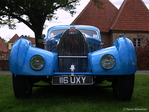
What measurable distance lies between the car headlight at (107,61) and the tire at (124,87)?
1.26 feet

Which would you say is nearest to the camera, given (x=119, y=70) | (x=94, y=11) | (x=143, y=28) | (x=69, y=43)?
(x=119, y=70)

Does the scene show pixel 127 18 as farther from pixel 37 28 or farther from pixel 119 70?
pixel 119 70

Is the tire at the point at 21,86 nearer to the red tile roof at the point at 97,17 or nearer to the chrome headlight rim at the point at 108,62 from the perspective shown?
the chrome headlight rim at the point at 108,62

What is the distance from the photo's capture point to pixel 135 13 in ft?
76.7

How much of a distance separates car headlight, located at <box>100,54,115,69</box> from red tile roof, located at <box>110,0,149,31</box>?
62.9ft

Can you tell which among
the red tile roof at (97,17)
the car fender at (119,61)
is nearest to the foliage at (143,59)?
the car fender at (119,61)

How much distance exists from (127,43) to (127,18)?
20029mm

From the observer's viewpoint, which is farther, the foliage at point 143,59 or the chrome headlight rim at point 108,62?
the foliage at point 143,59

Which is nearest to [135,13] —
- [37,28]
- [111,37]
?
[111,37]

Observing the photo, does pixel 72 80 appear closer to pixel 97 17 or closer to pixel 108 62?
pixel 108 62

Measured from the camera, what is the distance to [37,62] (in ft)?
12.5

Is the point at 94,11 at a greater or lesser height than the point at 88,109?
greater

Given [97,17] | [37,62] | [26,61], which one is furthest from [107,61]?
[97,17]

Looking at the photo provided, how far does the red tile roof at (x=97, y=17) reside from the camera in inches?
981
